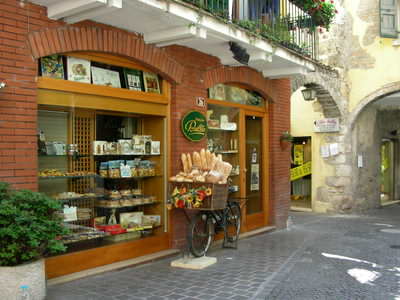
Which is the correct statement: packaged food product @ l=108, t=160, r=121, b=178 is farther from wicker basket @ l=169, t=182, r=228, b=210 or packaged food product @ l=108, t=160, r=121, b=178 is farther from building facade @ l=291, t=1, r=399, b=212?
building facade @ l=291, t=1, r=399, b=212

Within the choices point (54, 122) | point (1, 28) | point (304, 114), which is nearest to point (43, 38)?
point (1, 28)

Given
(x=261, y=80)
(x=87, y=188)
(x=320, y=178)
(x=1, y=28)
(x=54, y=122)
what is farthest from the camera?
(x=320, y=178)

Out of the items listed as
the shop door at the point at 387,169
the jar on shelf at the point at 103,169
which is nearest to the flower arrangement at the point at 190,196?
the jar on shelf at the point at 103,169

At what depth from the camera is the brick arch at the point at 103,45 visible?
517 cm

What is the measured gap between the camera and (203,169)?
6871mm

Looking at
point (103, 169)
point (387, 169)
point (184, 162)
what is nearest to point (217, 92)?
point (184, 162)

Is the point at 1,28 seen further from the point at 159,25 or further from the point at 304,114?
the point at 304,114

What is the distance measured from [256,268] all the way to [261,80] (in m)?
4.39

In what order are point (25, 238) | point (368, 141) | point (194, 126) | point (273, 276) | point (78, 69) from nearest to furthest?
point (25, 238) < point (78, 69) < point (273, 276) < point (194, 126) < point (368, 141)

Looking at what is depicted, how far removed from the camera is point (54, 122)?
586 centimetres

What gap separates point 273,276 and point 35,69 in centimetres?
387

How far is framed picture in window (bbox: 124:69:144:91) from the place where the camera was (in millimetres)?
6490

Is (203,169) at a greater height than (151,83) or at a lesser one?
lesser

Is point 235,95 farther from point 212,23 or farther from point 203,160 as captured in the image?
point 212,23
